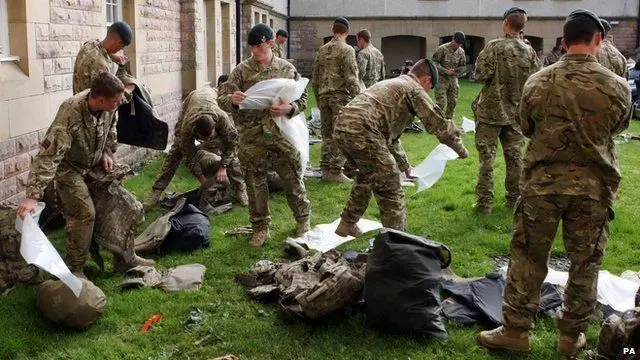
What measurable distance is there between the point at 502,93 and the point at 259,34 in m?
2.89

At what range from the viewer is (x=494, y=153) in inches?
312

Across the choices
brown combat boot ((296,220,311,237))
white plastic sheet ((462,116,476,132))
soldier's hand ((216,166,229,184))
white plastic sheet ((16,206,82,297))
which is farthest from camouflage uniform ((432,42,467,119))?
white plastic sheet ((16,206,82,297))

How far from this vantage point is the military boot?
845cm

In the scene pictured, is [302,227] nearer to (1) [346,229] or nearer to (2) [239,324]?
(1) [346,229]

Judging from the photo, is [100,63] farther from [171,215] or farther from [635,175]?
[635,175]

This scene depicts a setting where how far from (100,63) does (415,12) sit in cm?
2838

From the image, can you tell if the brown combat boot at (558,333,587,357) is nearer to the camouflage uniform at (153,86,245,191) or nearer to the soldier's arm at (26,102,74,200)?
the soldier's arm at (26,102,74,200)

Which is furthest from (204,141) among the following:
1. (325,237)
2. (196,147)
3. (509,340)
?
(509,340)

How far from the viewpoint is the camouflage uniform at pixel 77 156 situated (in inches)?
205

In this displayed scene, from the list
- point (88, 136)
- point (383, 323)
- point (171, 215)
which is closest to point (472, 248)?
point (383, 323)

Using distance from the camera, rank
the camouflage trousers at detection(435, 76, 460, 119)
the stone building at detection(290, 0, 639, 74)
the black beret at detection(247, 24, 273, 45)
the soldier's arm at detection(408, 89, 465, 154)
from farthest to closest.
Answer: the stone building at detection(290, 0, 639, 74) → the camouflage trousers at detection(435, 76, 460, 119) → the black beret at detection(247, 24, 273, 45) → the soldier's arm at detection(408, 89, 465, 154)

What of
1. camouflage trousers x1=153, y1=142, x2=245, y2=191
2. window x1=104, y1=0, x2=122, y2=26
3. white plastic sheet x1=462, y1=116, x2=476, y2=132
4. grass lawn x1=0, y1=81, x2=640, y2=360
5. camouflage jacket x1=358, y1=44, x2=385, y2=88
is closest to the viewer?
grass lawn x1=0, y1=81, x2=640, y2=360

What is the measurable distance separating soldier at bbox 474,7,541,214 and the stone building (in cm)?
2559

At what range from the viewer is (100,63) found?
6652 mm
